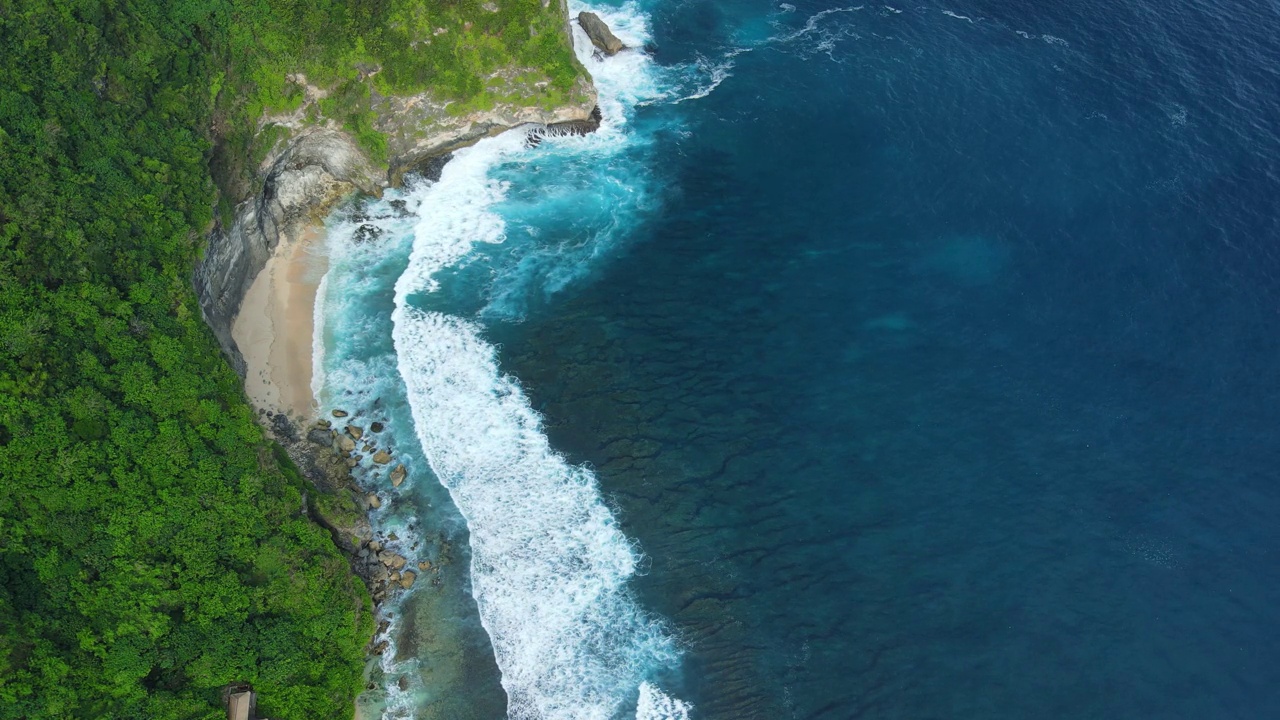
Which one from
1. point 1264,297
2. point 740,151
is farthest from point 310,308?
point 1264,297

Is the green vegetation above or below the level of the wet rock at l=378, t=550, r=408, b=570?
above

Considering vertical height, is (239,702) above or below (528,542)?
above

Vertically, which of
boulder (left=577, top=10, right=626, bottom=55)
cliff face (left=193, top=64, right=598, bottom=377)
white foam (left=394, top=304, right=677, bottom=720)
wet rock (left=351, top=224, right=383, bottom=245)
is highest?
boulder (left=577, top=10, right=626, bottom=55)

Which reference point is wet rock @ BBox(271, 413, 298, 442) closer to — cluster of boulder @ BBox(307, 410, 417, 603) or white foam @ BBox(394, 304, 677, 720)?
cluster of boulder @ BBox(307, 410, 417, 603)

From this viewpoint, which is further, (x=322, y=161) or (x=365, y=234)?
(x=322, y=161)

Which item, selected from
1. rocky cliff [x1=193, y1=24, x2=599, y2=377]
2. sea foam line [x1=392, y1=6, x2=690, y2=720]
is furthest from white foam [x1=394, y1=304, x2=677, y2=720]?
rocky cliff [x1=193, y1=24, x2=599, y2=377]

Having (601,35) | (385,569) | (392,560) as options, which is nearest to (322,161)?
(601,35)

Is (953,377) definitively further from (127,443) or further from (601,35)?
(127,443)

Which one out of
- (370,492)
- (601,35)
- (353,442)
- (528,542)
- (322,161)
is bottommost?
(528,542)
